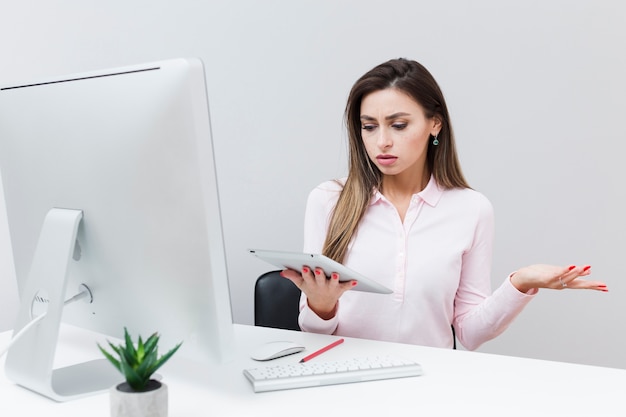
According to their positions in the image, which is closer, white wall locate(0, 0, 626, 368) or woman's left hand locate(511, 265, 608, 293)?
woman's left hand locate(511, 265, 608, 293)

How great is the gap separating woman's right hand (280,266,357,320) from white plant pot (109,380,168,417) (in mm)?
520

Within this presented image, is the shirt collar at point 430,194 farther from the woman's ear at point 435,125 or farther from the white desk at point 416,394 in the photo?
the white desk at point 416,394

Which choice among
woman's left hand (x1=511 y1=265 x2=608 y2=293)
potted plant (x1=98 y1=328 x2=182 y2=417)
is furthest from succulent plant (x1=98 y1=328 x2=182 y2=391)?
woman's left hand (x1=511 y1=265 x2=608 y2=293)

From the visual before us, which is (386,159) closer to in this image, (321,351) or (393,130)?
(393,130)

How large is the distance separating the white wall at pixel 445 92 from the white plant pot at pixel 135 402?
173 centimetres

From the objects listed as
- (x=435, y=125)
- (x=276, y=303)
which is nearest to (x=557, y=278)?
(x=435, y=125)

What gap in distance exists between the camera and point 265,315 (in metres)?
1.99

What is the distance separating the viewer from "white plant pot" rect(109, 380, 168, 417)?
2.81 ft

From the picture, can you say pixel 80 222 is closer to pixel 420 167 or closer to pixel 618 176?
pixel 420 167

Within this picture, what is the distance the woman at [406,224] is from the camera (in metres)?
1.81

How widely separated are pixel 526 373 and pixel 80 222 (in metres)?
0.85

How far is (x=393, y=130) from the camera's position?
5.94 feet

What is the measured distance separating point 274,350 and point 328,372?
0.59 ft

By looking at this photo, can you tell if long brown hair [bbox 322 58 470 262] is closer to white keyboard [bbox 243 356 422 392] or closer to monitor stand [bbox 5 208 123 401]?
white keyboard [bbox 243 356 422 392]
